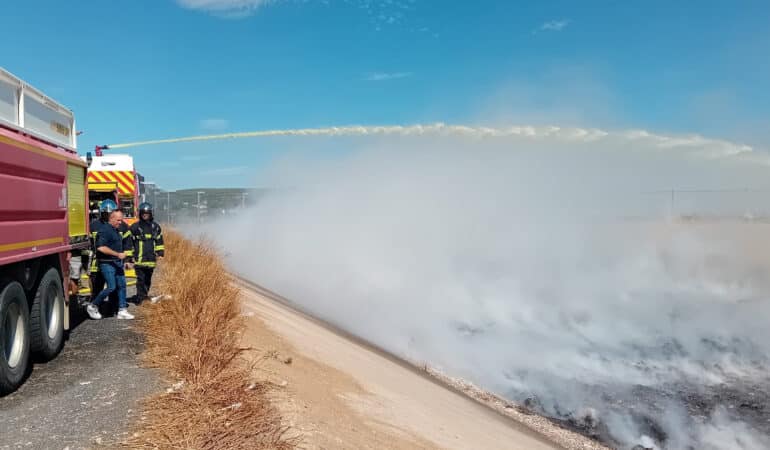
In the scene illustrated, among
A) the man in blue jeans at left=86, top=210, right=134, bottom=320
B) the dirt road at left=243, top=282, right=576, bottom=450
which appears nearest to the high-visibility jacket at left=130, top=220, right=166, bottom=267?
the man in blue jeans at left=86, top=210, right=134, bottom=320

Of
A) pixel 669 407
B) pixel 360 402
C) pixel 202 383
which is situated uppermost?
pixel 202 383

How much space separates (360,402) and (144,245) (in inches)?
180

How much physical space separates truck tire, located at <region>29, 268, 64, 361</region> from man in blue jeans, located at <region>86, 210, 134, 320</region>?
1.25 meters

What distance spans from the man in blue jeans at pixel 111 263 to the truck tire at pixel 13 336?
2468mm

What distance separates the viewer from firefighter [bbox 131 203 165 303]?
28.9 feet

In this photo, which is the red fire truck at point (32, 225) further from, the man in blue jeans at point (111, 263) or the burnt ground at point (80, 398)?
the man in blue jeans at point (111, 263)

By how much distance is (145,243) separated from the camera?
8820mm

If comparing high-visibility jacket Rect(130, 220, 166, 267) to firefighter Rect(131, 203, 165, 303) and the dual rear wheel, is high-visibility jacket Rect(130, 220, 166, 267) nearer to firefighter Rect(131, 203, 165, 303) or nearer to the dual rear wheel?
firefighter Rect(131, 203, 165, 303)

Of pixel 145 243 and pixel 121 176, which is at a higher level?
pixel 121 176

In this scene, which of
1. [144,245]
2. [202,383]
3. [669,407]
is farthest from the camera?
[669,407]

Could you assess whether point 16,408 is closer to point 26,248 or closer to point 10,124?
point 26,248

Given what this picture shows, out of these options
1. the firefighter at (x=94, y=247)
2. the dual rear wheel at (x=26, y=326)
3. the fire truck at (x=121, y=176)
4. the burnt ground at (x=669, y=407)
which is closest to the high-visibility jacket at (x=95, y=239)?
the firefighter at (x=94, y=247)

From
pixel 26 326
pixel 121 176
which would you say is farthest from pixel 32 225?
pixel 121 176

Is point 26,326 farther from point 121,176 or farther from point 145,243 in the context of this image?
point 121,176
